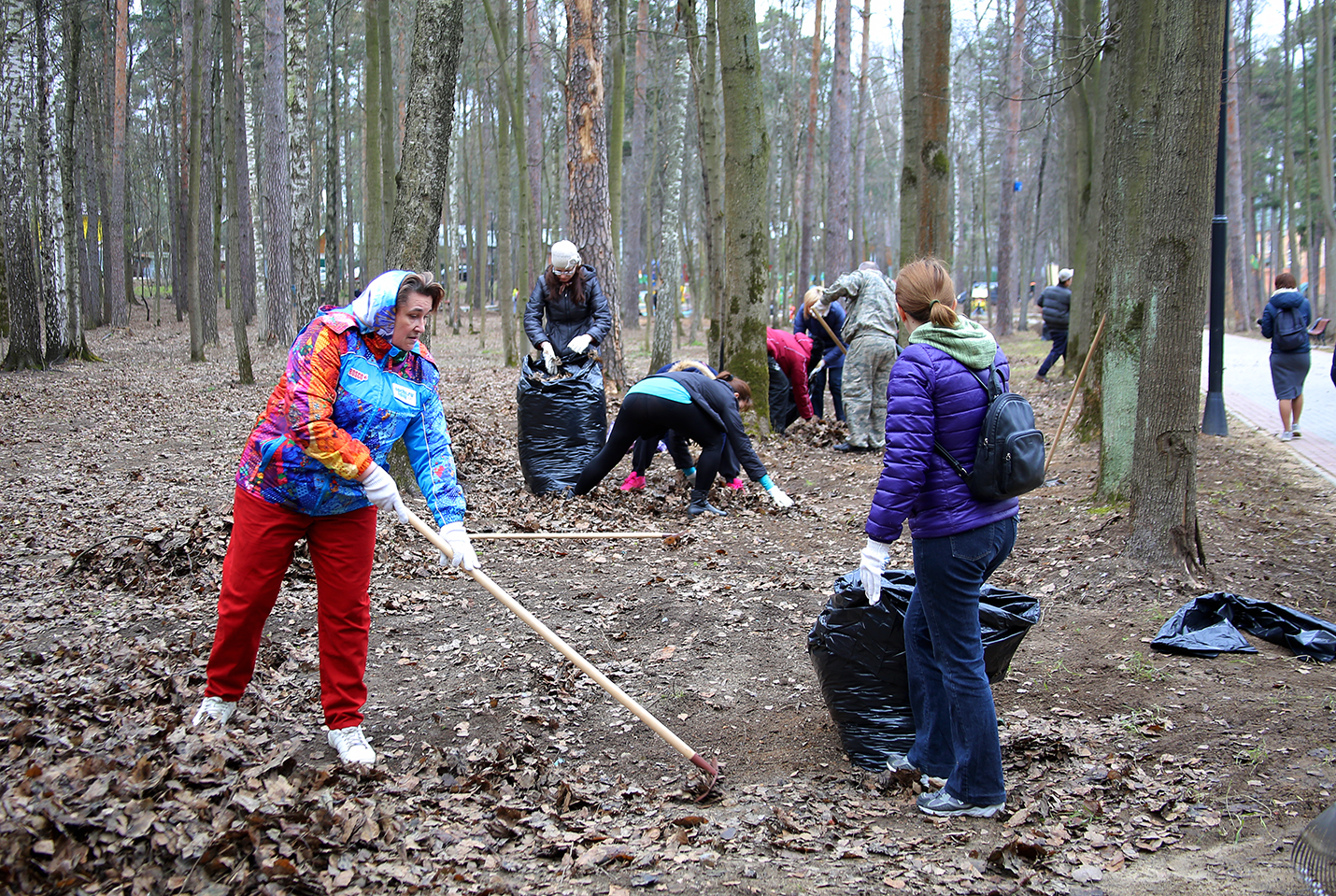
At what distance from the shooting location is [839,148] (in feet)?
66.1

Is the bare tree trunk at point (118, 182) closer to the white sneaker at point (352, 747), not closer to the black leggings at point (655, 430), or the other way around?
the black leggings at point (655, 430)

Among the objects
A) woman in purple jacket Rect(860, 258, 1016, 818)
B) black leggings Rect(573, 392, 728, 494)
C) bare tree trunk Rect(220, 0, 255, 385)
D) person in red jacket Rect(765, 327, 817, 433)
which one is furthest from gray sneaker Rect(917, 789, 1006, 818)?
bare tree trunk Rect(220, 0, 255, 385)

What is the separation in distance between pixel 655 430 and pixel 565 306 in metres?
1.53

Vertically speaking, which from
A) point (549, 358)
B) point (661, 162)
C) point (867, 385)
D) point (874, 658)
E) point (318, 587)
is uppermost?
point (661, 162)

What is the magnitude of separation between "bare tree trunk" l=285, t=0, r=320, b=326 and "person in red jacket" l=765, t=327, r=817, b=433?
6.62 meters

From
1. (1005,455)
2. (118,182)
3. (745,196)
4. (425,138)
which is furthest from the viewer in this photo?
(118,182)

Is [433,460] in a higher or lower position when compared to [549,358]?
lower

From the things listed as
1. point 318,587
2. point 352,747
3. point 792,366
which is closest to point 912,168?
point 792,366

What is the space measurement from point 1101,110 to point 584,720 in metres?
10.8

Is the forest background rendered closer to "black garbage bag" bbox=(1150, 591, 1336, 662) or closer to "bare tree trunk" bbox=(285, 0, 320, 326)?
"bare tree trunk" bbox=(285, 0, 320, 326)

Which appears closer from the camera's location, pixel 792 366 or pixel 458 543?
pixel 458 543

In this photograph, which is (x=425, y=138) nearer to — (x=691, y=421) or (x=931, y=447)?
(x=691, y=421)

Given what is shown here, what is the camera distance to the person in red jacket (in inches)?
396

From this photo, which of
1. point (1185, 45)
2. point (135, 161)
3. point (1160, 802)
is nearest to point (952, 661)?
point (1160, 802)
